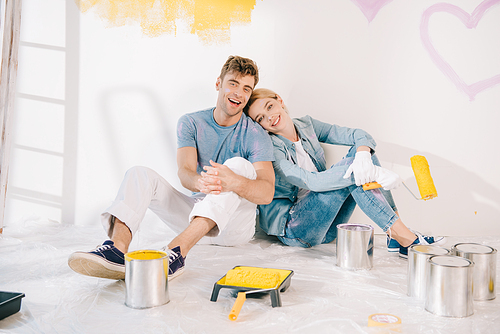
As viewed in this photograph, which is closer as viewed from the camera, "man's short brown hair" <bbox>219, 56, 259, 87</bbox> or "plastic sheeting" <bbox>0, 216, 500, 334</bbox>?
"plastic sheeting" <bbox>0, 216, 500, 334</bbox>

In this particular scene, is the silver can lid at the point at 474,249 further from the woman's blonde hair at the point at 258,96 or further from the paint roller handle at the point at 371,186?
the woman's blonde hair at the point at 258,96

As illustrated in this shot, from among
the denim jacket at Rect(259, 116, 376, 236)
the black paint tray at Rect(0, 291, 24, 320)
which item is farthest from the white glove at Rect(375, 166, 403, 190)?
the black paint tray at Rect(0, 291, 24, 320)

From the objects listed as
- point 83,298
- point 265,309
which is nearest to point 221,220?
point 265,309

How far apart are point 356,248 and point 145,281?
86cm

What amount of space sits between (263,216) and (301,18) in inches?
46.6

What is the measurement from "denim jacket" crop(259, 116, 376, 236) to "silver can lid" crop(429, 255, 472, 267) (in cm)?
54

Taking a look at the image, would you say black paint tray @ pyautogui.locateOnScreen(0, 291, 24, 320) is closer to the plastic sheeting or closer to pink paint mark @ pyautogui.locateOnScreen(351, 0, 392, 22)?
the plastic sheeting

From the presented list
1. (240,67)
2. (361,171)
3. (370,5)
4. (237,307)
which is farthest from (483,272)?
(370,5)

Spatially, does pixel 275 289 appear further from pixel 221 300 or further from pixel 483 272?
pixel 483 272

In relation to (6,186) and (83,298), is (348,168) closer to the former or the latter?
(83,298)

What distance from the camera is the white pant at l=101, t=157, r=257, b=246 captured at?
1549 millimetres

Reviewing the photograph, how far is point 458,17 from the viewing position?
89.9 inches

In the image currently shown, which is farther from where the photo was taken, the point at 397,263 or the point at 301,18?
the point at 301,18

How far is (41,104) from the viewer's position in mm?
2373
